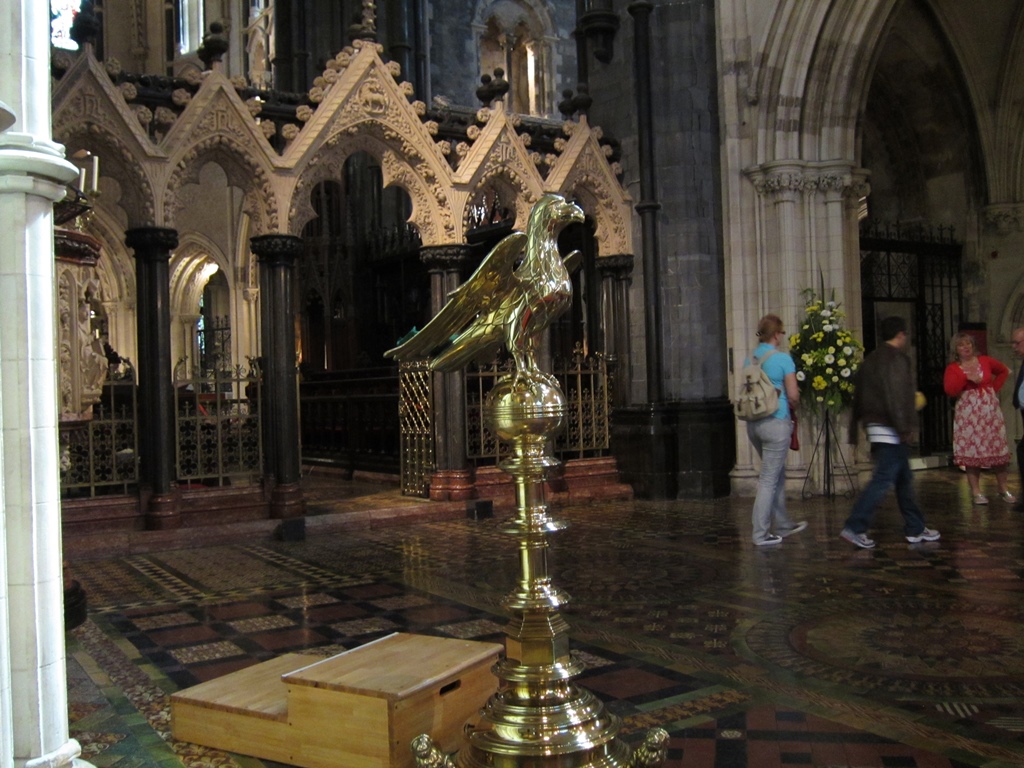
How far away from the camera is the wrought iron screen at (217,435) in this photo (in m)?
8.67

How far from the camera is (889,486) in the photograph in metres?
6.72

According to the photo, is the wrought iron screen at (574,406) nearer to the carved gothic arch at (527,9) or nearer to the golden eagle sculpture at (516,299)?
the golden eagle sculpture at (516,299)

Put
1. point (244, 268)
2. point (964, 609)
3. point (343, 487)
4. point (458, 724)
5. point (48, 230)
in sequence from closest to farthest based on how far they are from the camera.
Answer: point (48, 230), point (458, 724), point (964, 609), point (343, 487), point (244, 268)

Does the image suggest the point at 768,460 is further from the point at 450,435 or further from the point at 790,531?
the point at 450,435

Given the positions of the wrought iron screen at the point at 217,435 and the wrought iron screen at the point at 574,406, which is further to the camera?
the wrought iron screen at the point at 574,406

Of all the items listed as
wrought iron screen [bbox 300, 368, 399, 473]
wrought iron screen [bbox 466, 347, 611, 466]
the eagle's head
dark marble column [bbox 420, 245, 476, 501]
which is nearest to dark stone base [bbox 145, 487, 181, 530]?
dark marble column [bbox 420, 245, 476, 501]

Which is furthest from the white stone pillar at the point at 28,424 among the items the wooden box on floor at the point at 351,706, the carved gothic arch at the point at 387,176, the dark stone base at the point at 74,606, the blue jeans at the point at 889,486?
the carved gothic arch at the point at 387,176

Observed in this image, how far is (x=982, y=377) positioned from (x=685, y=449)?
2.76m

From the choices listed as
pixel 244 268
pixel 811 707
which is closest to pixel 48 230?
pixel 811 707

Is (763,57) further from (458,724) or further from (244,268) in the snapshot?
(244,268)

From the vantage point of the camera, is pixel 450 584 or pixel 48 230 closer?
pixel 48 230

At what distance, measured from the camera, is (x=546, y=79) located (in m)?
19.2

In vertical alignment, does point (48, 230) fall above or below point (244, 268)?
below

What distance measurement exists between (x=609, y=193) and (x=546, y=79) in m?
9.29
